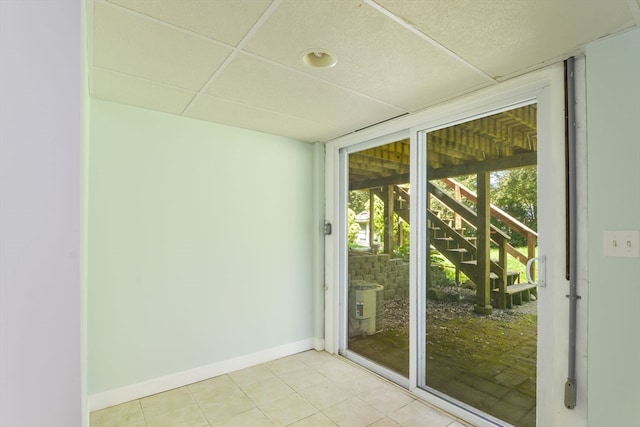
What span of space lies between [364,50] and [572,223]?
153cm

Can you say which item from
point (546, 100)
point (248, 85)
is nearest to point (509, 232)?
point (546, 100)

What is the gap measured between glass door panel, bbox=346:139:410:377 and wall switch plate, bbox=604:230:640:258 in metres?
1.38

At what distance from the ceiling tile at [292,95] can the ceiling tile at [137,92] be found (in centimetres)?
30

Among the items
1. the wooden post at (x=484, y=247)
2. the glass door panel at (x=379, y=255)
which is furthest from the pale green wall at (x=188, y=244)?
the wooden post at (x=484, y=247)

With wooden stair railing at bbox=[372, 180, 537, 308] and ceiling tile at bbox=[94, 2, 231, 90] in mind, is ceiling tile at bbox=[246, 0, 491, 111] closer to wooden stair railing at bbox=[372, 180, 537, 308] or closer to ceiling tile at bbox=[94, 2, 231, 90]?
ceiling tile at bbox=[94, 2, 231, 90]

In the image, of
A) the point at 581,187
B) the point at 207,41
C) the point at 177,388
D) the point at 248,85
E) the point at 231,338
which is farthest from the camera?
the point at 231,338

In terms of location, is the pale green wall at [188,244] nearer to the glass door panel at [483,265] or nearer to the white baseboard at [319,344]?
the white baseboard at [319,344]

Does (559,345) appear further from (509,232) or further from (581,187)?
(581,187)

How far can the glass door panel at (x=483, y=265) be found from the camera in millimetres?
2076

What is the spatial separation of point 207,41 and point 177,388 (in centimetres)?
272

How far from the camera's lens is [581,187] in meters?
1.74

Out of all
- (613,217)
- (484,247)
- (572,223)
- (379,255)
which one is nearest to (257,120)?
(379,255)

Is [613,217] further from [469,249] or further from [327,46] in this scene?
[327,46]

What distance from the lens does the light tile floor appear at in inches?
87.8
